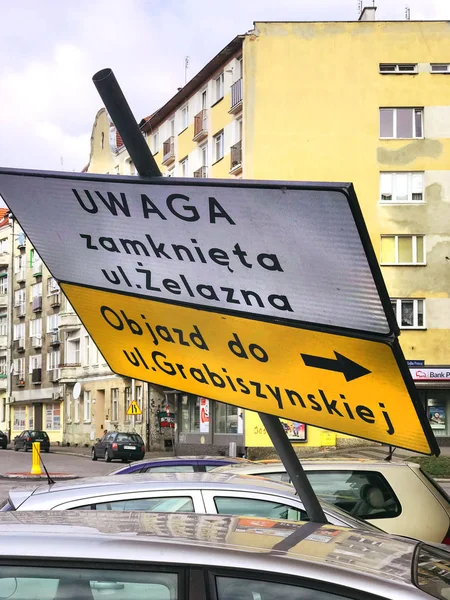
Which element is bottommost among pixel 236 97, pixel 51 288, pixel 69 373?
pixel 69 373

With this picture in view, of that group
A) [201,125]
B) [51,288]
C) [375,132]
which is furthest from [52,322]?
[375,132]

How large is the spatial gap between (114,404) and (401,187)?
2381 cm

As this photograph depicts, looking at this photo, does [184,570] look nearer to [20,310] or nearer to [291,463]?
[291,463]

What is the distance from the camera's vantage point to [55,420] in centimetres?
6912

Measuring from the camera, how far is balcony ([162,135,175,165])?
174 ft

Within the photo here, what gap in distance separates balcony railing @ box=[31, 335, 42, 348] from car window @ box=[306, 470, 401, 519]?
65274mm

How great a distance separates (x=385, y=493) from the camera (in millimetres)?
8312

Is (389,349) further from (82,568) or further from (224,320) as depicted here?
(82,568)

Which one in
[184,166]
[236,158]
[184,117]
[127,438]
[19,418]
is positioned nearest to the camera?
[127,438]

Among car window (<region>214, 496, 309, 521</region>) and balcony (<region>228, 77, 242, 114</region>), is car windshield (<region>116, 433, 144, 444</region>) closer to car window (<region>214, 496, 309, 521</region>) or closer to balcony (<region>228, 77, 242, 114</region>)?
balcony (<region>228, 77, 242, 114</region>)

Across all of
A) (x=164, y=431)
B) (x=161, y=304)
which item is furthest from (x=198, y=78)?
(x=161, y=304)

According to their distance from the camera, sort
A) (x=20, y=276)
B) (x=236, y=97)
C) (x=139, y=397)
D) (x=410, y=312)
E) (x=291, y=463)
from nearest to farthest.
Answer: (x=291, y=463) → (x=410, y=312) → (x=236, y=97) → (x=139, y=397) → (x=20, y=276)

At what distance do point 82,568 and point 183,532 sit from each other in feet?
1.32

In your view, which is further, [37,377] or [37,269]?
[37,269]
